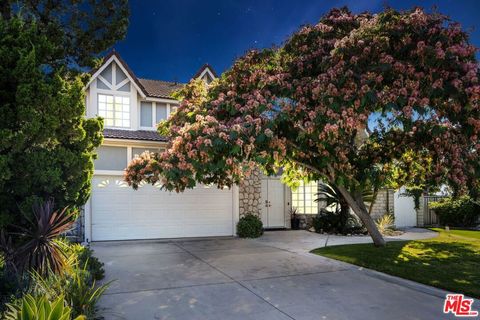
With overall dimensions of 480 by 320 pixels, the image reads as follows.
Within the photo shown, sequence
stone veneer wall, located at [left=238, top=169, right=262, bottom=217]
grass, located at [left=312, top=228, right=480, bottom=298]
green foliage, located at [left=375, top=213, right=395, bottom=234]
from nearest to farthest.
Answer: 1. grass, located at [left=312, top=228, right=480, bottom=298]
2. stone veneer wall, located at [left=238, top=169, right=262, bottom=217]
3. green foliage, located at [left=375, top=213, right=395, bottom=234]

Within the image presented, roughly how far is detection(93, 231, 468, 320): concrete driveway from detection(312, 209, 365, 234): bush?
5.29m

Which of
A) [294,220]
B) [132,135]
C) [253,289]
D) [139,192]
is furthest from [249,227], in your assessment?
[253,289]

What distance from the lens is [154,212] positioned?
522 inches

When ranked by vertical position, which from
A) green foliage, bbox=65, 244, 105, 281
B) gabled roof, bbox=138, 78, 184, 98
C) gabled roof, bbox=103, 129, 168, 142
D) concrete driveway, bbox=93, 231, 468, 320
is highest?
gabled roof, bbox=138, 78, 184, 98

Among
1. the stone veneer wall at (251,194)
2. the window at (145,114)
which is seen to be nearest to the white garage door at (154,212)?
the stone veneer wall at (251,194)

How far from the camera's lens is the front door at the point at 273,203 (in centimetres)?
1606

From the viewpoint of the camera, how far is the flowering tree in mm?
6242

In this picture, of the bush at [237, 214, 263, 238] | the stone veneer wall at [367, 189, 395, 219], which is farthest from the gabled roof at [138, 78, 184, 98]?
the stone veneer wall at [367, 189, 395, 219]

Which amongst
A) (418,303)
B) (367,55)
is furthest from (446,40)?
(418,303)

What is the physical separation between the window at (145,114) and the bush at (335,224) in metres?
8.36

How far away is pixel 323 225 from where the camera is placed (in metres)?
15.3

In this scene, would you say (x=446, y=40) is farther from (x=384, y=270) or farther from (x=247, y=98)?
(x=384, y=270)

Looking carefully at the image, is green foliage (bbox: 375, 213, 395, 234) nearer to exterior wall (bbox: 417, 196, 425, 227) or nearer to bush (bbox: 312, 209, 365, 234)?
bush (bbox: 312, 209, 365, 234)

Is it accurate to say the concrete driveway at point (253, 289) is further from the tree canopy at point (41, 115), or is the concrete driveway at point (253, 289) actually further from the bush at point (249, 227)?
the bush at point (249, 227)
